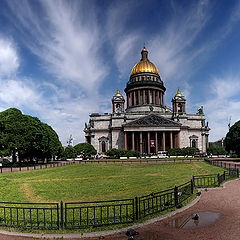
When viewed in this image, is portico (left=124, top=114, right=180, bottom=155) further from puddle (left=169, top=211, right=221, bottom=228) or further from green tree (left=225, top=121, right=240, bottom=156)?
puddle (left=169, top=211, right=221, bottom=228)

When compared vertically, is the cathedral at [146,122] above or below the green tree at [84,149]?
above

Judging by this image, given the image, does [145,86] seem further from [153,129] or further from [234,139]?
[234,139]

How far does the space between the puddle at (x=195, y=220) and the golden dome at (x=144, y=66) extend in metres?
82.2

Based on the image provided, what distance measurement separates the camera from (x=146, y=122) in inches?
2825

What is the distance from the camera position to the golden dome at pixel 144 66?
89.4 metres

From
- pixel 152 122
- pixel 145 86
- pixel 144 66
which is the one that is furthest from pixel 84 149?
pixel 144 66

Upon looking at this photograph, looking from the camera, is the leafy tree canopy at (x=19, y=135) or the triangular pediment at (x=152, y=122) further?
the triangular pediment at (x=152, y=122)

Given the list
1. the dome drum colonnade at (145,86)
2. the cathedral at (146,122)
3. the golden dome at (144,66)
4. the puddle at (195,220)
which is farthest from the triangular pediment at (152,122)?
the puddle at (195,220)

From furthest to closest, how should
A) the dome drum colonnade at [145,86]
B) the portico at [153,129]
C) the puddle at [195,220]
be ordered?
the dome drum colonnade at [145,86] → the portico at [153,129] → the puddle at [195,220]

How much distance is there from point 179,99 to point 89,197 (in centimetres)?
7495

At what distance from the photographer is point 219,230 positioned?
9.26 m

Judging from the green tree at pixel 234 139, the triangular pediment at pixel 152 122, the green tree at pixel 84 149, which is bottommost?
the green tree at pixel 84 149

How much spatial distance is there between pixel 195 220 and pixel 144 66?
8483cm

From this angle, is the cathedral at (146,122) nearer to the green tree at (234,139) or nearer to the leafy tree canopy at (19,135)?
the green tree at (234,139)
